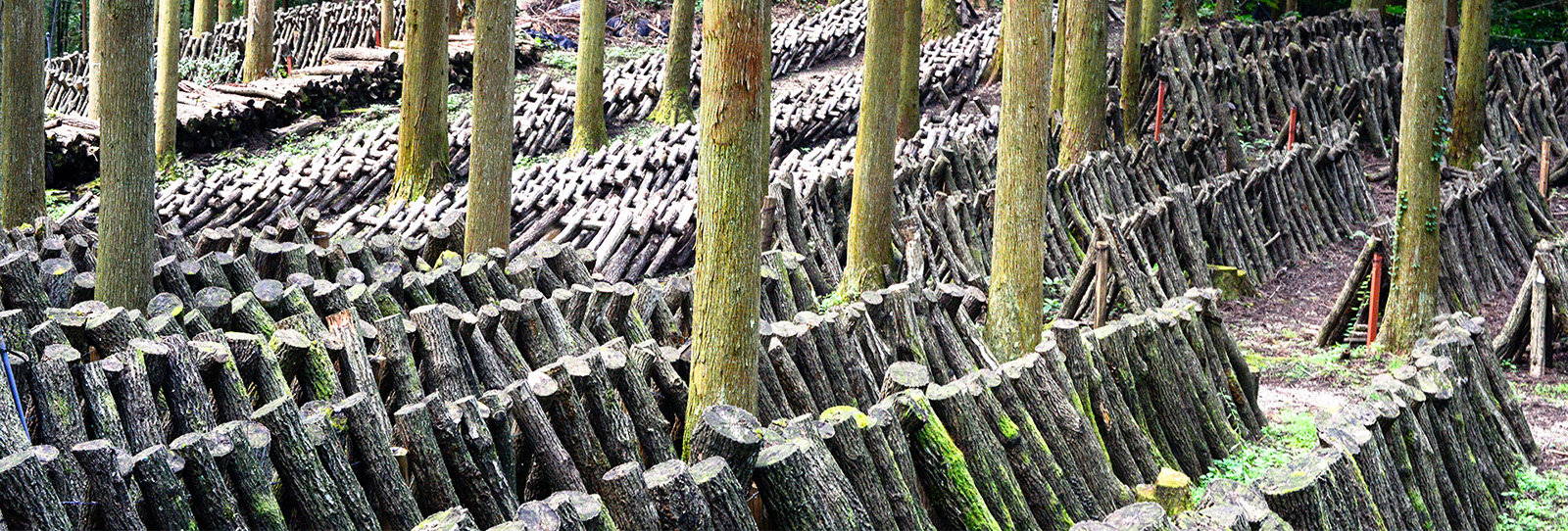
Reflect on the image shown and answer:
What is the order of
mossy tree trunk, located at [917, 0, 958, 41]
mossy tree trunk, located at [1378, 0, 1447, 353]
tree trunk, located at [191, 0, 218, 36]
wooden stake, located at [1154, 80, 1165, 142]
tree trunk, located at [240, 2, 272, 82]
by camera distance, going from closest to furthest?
mossy tree trunk, located at [1378, 0, 1447, 353] < wooden stake, located at [1154, 80, 1165, 142] < tree trunk, located at [240, 2, 272, 82] < mossy tree trunk, located at [917, 0, 958, 41] < tree trunk, located at [191, 0, 218, 36]

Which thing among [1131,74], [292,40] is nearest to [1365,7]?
[1131,74]

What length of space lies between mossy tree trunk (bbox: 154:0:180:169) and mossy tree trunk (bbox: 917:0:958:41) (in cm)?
1111

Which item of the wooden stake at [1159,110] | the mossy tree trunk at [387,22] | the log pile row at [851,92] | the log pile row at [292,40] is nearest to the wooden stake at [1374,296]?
the log pile row at [851,92]

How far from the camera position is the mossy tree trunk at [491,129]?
29.3ft

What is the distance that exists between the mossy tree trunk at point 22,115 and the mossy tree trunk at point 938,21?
1372 centimetres

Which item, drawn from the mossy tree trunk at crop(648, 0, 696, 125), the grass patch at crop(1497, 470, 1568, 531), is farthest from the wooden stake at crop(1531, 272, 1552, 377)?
the mossy tree trunk at crop(648, 0, 696, 125)

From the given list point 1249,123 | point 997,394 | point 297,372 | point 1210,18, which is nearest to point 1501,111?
point 1249,123

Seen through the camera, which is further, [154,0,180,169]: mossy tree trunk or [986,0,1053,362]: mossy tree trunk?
[154,0,180,169]: mossy tree trunk

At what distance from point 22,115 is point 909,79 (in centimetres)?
802

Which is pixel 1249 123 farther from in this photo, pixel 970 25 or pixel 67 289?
pixel 67 289

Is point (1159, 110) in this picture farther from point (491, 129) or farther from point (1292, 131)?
point (491, 129)

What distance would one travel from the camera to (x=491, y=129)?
29.3 feet

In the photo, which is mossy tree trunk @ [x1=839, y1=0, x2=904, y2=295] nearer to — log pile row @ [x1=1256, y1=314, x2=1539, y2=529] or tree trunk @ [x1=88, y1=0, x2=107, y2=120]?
log pile row @ [x1=1256, y1=314, x2=1539, y2=529]

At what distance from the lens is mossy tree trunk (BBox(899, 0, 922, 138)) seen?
39.2 feet
